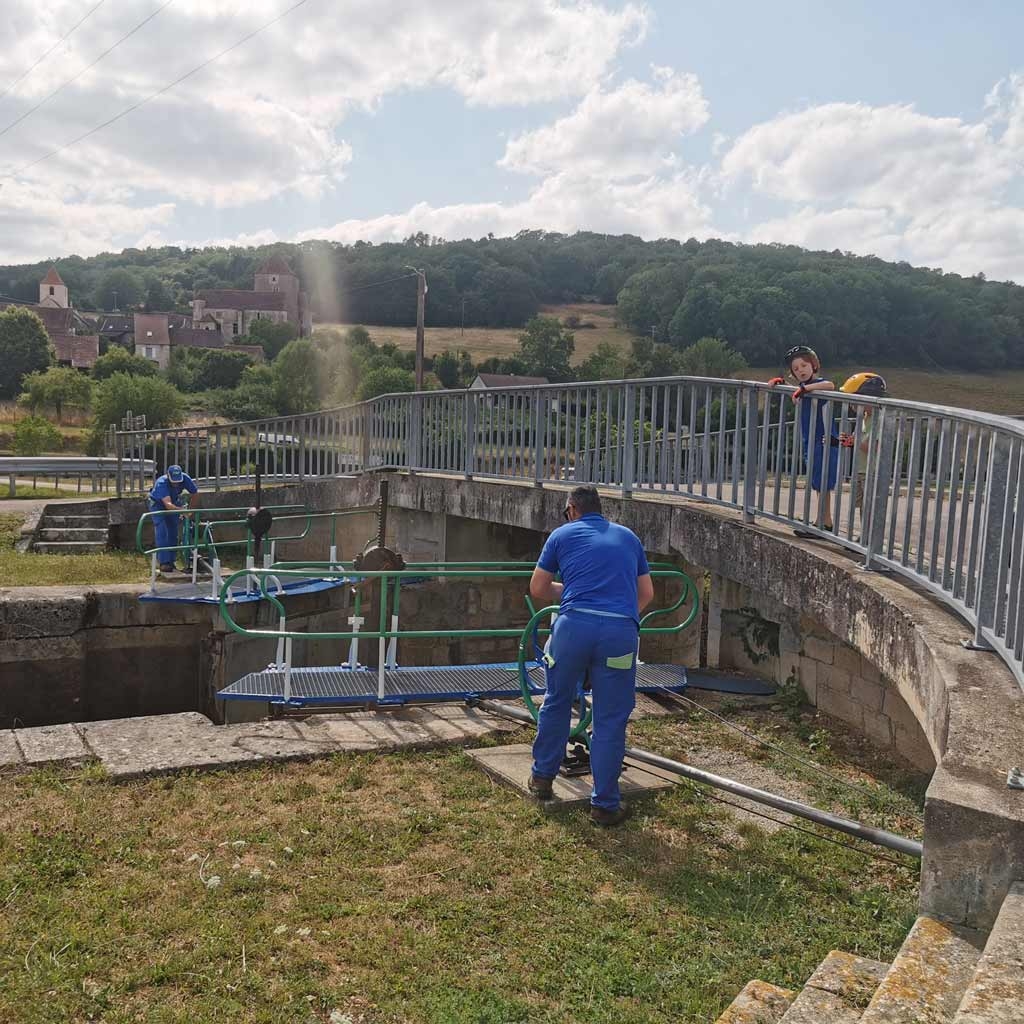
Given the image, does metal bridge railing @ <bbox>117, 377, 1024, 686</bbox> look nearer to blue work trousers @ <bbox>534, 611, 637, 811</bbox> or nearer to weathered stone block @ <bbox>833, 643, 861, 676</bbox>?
weathered stone block @ <bbox>833, 643, 861, 676</bbox>

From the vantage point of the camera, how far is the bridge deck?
7273 mm

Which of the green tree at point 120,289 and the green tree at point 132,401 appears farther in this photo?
the green tree at point 120,289

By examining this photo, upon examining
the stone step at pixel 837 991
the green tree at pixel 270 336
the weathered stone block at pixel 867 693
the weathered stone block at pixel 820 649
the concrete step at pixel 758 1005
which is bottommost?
the weathered stone block at pixel 867 693

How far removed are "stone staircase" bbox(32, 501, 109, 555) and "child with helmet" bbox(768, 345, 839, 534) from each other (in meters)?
13.0

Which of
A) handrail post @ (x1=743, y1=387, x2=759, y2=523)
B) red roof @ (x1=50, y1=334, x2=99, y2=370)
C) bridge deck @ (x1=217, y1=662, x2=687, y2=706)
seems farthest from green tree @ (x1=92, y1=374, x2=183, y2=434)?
handrail post @ (x1=743, y1=387, x2=759, y2=523)

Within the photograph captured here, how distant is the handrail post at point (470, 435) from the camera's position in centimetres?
1171

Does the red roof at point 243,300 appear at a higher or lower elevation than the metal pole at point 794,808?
higher

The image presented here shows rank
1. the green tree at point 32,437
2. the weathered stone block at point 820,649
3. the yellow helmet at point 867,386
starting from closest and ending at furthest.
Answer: the yellow helmet at point 867,386
the weathered stone block at point 820,649
the green tree at point 32,437

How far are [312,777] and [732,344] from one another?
7816cm

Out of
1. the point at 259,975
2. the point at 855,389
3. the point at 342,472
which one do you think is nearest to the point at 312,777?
the point at 259,975

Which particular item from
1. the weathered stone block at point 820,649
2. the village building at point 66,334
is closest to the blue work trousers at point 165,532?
the weathered stone block at point 820,649

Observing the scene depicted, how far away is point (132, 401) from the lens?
5681cm

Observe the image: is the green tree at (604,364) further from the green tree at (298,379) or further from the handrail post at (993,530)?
the handrail post at (993,530)

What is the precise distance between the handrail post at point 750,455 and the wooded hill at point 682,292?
66748 millimetres
